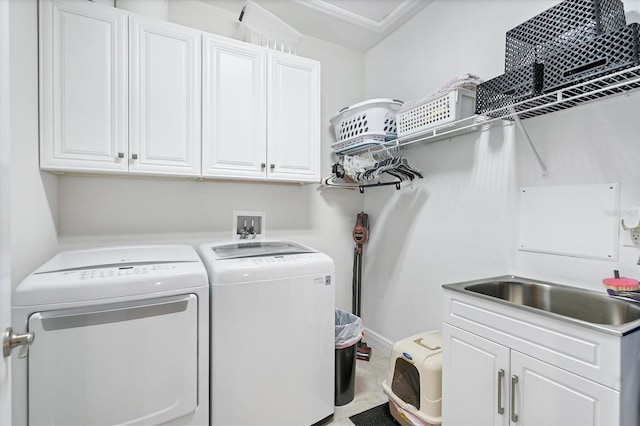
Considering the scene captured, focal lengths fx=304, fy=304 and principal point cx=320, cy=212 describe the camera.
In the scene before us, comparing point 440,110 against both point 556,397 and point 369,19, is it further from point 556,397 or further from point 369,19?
point 556,397

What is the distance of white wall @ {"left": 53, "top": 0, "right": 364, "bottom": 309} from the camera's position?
75.4 inches

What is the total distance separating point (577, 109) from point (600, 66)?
0.35 meters

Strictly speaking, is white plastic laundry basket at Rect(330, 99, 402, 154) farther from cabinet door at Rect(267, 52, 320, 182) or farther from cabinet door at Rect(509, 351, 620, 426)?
cabinet door at Rect(509, 351, 620, 426)

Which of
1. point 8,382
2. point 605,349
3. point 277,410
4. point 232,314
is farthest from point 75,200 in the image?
point 605,349

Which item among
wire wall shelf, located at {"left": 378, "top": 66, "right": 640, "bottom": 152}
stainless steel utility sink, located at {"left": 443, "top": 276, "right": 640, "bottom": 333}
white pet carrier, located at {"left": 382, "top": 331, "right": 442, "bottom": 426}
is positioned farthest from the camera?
white pet carrier, located at {"left": 382, "top": 331, "right": 442, "bottom": 426}

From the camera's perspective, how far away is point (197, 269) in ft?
4.90

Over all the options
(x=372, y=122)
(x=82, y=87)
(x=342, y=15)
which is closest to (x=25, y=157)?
(x=82, y=87)

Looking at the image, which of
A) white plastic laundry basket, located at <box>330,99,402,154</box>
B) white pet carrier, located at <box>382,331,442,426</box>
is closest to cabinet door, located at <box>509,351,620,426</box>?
white pet carrier, located at <box>382,331,442,426</box>

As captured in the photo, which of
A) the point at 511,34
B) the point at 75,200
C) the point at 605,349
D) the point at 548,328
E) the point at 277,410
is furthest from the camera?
the point at 75,200

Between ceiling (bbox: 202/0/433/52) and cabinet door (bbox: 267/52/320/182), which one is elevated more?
ceiling (bbox: 202/0/433/52)

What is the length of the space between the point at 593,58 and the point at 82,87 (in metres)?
2.31

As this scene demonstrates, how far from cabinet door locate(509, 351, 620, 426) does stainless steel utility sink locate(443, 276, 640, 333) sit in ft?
0.69

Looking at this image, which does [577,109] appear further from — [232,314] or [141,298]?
[141,298]

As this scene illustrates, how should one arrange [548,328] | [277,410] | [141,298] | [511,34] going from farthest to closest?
[277,410], [511,34], [141,298], [548,328]
